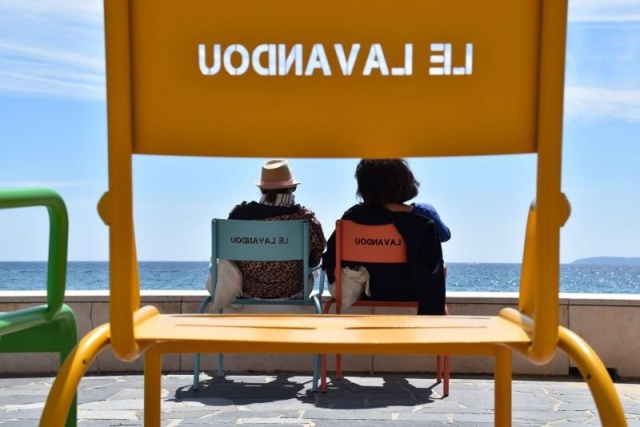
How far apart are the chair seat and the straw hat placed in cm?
391

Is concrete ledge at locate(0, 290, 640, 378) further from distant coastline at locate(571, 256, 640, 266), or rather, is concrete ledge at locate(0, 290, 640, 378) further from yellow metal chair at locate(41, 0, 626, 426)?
distant coastline at locate(571, 256, 640, 266)

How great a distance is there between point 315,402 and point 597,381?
3483mm

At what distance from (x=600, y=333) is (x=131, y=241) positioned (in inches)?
190

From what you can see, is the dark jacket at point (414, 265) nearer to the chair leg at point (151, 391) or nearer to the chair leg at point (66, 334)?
the chair leg at point (66, 334)

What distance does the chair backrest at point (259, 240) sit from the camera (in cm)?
512

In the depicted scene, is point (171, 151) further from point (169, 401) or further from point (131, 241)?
point (169, 401)

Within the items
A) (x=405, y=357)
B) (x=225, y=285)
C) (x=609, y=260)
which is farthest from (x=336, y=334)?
(x=609, y=260)

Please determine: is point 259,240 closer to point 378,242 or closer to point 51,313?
point 378,242

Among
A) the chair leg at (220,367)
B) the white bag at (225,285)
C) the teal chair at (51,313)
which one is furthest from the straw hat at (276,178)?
the teal chair at (51,313)

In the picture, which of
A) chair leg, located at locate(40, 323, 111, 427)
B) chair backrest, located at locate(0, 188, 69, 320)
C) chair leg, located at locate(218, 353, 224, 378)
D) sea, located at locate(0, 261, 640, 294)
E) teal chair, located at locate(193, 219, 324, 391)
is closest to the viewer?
chair leg, located at locate(40, 323, 111, 427)

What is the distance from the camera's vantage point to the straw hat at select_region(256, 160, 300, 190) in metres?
5.64

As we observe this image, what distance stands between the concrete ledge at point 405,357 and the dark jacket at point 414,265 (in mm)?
531

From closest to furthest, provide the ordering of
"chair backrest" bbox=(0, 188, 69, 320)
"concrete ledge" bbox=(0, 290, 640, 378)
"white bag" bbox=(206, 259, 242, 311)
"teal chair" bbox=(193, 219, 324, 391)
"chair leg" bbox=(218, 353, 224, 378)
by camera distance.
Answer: "chair backrest" bbox=(0, 188, 69, 320) < "teal chair" bbox=(193, 219, 324, 391) < "white bag" bbox=(206, 259, 242, 311) < "chair leg" bbox=(218, 353, 224, 378) < "concrete ledge" bbox=(0, 290, 640, 378)

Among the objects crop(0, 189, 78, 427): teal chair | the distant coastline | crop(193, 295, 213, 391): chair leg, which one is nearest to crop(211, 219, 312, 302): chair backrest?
crop(193, 295, 213, 391): chair leg
